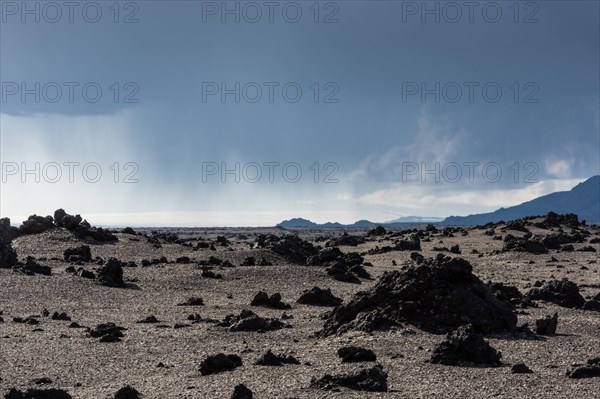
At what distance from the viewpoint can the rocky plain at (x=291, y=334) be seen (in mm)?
16484

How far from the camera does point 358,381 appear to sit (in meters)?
16.0

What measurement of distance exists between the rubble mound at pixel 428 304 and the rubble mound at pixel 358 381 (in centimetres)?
699

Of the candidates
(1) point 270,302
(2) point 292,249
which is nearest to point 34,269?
(1) point 270,302

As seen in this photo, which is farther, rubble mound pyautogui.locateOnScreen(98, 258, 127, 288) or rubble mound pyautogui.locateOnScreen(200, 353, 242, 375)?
rubble mound pyautogui.locateOnScreen(98, 258, 127, 288)

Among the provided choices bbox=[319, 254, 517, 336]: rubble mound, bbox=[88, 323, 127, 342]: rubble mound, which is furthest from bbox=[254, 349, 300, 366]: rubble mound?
bbox=[88, 323, 127, 342]: rubble mound

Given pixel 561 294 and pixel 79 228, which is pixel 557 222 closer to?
pixel 79 228

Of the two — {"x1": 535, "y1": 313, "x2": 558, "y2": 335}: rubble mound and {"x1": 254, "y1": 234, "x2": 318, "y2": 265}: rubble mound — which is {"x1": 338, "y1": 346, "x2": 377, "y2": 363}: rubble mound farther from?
{"x1": 254, "y1": 234, "x2": 318, "y2": 265}: rubble mound

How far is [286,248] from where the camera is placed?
54.5 m

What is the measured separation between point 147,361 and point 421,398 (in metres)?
8.19

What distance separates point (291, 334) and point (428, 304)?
15.0ft

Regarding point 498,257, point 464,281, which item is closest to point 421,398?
point 464,281

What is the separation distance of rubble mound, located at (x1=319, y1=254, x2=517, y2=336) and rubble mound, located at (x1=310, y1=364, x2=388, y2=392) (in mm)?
6989

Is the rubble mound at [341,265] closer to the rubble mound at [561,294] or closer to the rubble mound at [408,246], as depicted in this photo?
the rubble mound at [561,294]

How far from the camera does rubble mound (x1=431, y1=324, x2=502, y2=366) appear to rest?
61.1 feet
